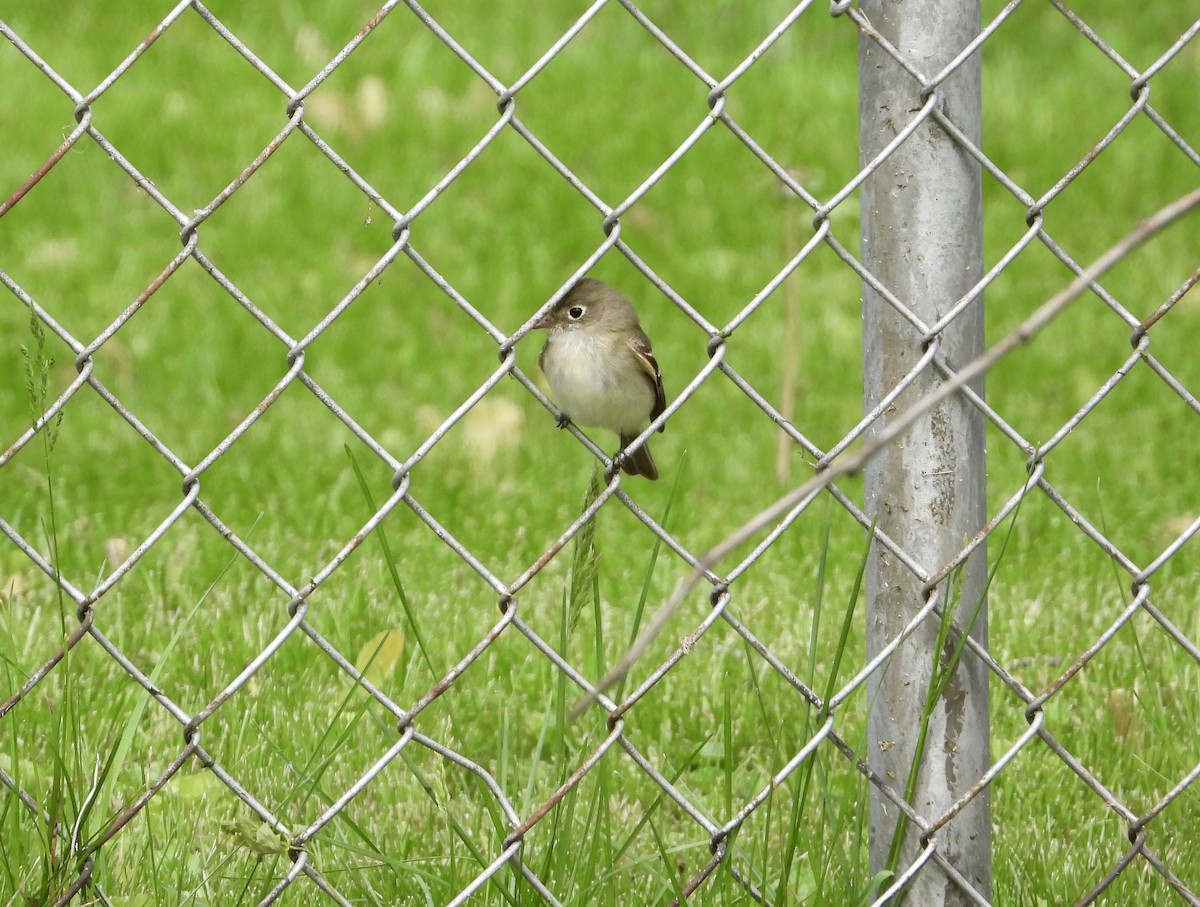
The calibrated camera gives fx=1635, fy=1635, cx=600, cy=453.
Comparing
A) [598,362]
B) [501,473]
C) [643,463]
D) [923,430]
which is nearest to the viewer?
[923,430]

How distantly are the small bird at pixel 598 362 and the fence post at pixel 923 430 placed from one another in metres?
1.47

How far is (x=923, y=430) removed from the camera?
2141 mm

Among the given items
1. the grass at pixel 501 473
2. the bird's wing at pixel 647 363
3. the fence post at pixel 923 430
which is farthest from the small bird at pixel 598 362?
the fence post at pixel 923 430

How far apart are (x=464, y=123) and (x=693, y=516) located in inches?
116

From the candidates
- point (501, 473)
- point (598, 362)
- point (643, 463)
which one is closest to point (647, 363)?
point (598, 362)

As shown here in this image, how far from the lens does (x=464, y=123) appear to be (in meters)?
7.06

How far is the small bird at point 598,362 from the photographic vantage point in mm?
3633

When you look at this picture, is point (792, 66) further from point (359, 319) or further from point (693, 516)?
point (693, 516)

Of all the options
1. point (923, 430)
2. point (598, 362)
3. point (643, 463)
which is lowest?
point (643, 463)

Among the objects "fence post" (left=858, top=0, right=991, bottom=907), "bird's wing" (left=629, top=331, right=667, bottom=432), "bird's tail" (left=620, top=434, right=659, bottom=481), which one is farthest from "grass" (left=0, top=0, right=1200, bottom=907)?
"bird's wing" (left=629, top=331, right=667, bottom=432)

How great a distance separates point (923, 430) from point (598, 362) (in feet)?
5.12

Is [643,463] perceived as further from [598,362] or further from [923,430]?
[923,430]

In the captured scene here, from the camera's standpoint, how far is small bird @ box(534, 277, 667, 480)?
3633mm

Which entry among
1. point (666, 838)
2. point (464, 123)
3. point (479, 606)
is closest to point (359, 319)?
point (464, 123)
